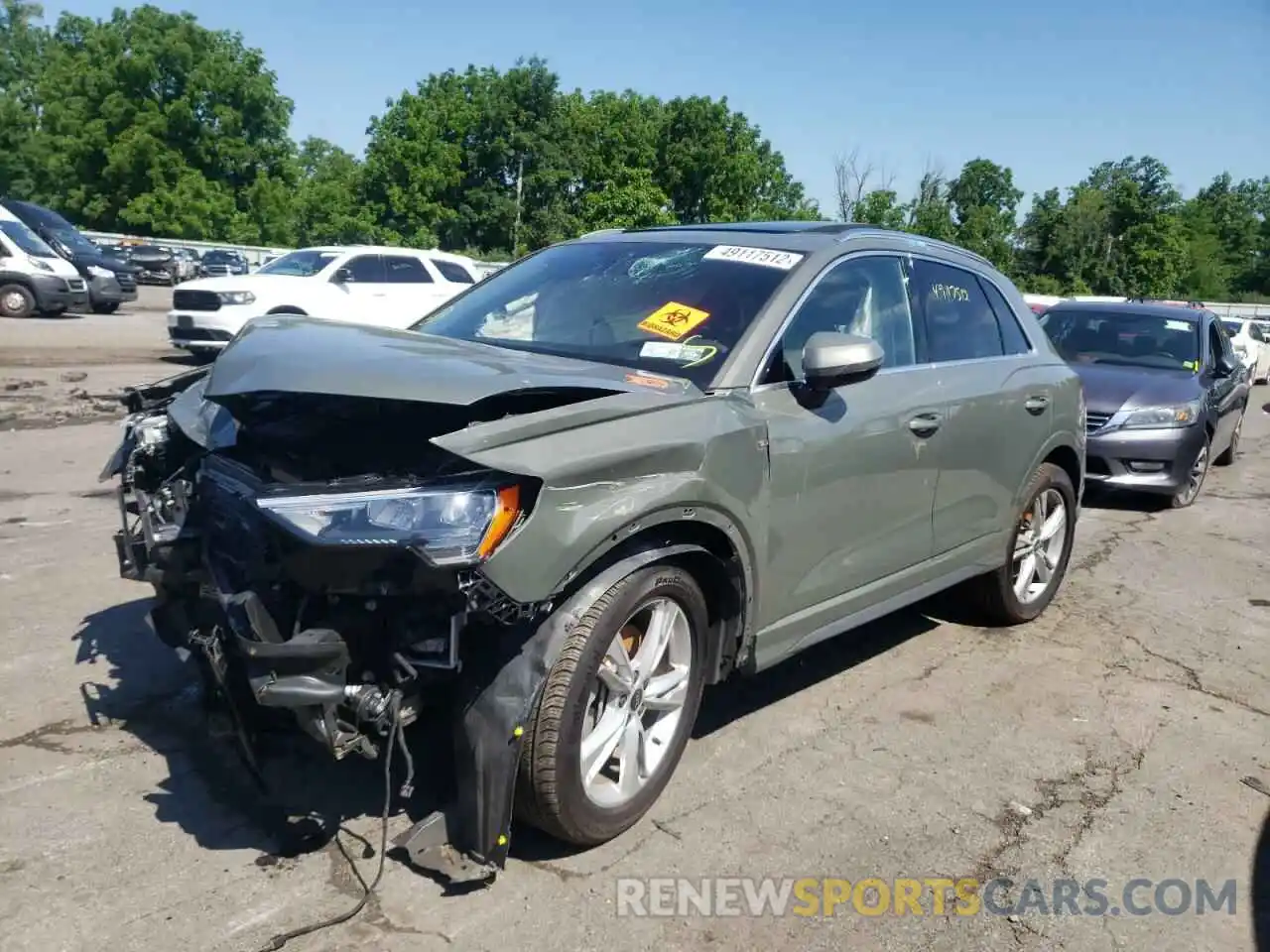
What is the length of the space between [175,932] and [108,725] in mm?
1360

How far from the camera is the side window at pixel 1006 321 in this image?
532 centimetres

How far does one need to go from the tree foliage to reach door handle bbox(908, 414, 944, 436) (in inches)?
2006

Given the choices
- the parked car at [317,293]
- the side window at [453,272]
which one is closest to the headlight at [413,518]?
the parked car at [317,293]

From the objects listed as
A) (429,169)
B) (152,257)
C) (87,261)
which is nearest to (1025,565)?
(87,261)

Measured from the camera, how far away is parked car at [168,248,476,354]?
576 inches

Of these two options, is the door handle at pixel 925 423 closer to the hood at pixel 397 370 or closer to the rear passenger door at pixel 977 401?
the rear passenger door at pixel 977 401

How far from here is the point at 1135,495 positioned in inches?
393

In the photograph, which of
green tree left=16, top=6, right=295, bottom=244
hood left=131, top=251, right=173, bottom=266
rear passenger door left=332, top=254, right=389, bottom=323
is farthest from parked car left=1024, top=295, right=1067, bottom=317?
green tree left=16, top=6, right=295, bottom=244

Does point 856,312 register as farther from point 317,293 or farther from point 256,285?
point 256,285

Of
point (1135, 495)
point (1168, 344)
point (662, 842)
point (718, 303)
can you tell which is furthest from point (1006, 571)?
point (1168, 344)

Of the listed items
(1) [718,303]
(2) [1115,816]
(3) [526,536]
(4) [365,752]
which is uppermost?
(1) [718,303]

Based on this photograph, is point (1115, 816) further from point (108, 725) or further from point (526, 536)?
point (108, 725)

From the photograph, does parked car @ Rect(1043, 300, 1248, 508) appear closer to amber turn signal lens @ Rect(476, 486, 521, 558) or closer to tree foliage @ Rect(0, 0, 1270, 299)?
amber turn signal lens @ Rect(476, 486, 521, 558)

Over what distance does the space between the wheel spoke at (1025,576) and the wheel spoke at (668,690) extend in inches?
110
